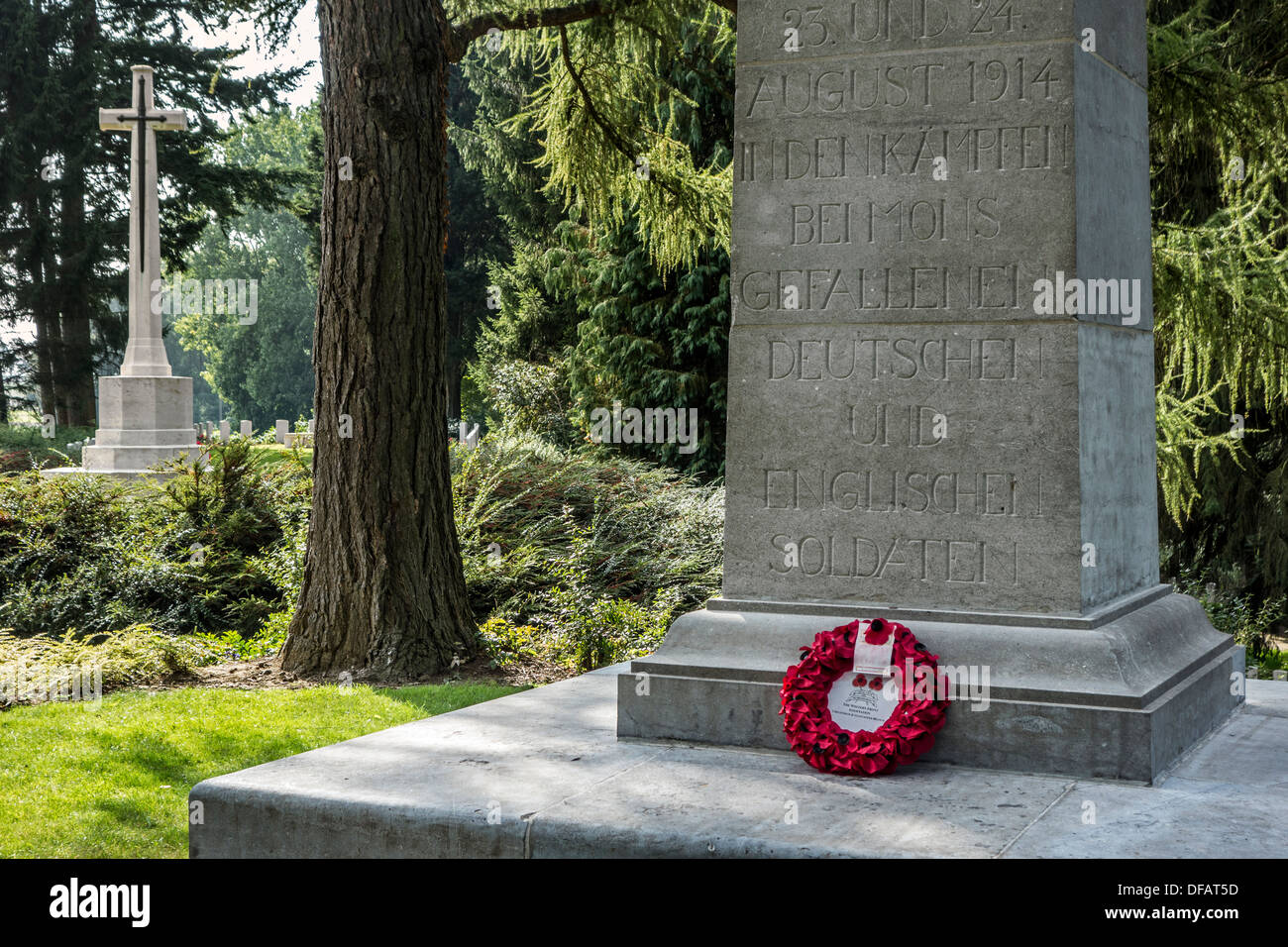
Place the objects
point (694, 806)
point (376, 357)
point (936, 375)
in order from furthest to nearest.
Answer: point (376, 357) < point (936, 375) < point (694, 806)

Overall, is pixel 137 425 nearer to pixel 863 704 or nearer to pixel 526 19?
pixel 526 19

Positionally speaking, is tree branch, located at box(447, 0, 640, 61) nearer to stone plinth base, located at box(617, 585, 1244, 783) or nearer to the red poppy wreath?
stone plinth base, located at box(617, 585, 1244, 783)

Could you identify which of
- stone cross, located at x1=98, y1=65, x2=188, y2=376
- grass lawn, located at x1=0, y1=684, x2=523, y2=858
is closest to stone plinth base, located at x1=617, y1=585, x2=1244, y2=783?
grass lawn, located at x1=0, y1=684, x2=523, y2=858

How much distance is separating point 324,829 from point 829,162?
3.01 m

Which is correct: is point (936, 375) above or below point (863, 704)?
above

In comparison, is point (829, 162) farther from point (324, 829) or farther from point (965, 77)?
point (324, 829)

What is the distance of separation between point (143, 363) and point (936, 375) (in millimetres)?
14651

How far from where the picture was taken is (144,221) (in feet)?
55.8

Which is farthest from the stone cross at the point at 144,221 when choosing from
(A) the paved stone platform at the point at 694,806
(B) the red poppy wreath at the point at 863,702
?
(B) the red poppy wreath at the point at 863,702

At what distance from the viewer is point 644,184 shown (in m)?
11.5

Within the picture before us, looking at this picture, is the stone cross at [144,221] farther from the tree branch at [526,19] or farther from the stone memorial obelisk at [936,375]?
the stone memorial obelisk at [936,375]

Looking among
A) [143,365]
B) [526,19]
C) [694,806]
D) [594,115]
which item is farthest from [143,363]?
[694,806]

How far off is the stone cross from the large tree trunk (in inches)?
373
